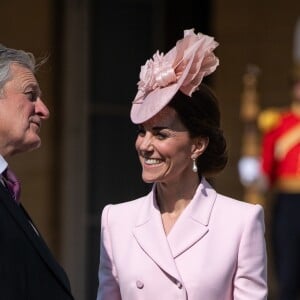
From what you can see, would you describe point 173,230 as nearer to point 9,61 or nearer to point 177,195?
point 177,195

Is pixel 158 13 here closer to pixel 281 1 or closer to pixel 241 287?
pixel 281 1

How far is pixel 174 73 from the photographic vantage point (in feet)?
14.0

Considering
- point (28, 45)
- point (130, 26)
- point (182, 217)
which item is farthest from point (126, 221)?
point (130, 26)

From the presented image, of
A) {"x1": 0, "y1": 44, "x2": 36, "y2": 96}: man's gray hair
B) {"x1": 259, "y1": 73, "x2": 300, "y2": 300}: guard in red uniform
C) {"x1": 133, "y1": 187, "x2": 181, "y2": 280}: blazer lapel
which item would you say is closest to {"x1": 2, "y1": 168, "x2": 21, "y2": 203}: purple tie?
{"x1": 0, "y1": 44, "x2": 36, "y2": 96}: man's gray hair

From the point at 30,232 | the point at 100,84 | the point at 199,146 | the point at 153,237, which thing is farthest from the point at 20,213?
the point at 100,84

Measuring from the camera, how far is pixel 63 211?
27.7ft

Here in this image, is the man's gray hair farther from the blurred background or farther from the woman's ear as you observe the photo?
the blurred background

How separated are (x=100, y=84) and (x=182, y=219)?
14.8ft

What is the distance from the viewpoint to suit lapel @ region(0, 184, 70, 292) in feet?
13.0

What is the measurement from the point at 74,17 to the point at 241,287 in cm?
454

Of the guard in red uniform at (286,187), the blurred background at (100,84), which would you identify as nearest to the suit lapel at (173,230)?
the guard in red uniform at (286,187)

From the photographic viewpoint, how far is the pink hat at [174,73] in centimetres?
425

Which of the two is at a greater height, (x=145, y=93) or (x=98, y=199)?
(x=145, y=93)

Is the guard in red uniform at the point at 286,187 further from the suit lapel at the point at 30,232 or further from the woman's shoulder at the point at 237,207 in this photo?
the suit lapel at the point at 30,232
